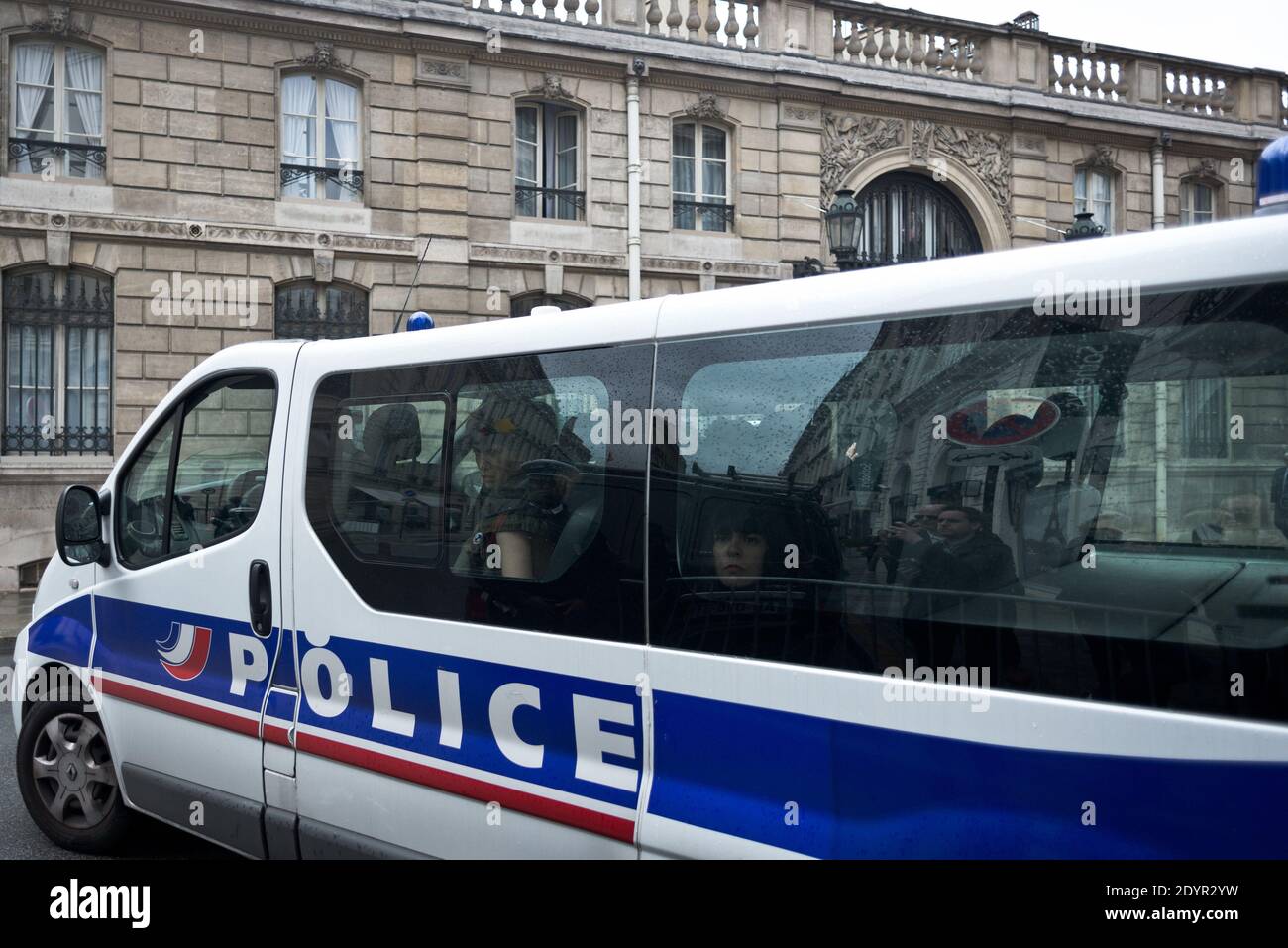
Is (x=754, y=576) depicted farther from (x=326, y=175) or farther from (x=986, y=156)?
(x=986, y=156)

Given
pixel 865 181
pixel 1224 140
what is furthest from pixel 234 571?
pixel 1224 140

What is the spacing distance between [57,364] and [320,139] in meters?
4.74

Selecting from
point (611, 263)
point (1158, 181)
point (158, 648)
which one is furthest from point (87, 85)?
point (1158, 181)

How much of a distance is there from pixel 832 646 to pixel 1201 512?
3.15 feet

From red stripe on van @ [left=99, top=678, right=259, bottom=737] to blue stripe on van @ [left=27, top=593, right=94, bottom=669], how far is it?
0.23m

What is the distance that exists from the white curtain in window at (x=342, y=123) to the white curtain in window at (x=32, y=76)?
358cm

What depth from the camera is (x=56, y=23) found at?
15453 millimetres

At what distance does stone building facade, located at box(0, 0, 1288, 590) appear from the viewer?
15750 mm

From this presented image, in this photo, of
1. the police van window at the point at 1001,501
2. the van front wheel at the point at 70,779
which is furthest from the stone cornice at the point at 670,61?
the police van window at the point at 1001,501

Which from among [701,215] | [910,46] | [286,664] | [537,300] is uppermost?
[910,46]

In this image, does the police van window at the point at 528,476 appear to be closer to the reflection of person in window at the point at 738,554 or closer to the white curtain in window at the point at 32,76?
the reflection of person in window at the point at 738,554

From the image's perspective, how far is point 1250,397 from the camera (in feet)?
8.36

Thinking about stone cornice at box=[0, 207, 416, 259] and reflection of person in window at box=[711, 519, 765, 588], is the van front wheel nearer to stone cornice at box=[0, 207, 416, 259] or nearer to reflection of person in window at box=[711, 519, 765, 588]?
reflection of person in window at box=[711, 519, 765, 588]

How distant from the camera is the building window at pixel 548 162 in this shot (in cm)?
1833
